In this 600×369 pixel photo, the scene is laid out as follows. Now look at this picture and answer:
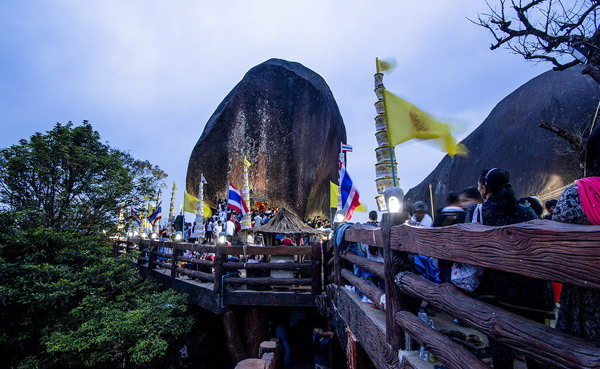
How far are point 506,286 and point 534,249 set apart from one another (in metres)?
1.14

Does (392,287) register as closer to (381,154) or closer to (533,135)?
(381,154)

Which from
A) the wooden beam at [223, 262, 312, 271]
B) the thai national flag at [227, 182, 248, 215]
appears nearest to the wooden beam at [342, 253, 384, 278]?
the wooden beam at [223, 262, 312, 271]

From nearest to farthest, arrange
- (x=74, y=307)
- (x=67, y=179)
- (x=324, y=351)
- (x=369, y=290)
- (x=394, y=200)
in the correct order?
(x=394, y=200) < (x=369, y=290) < (x=324, y=351) < (x=74, y=307) < (x=67, y=179)

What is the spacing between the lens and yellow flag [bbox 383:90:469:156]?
4605 mm

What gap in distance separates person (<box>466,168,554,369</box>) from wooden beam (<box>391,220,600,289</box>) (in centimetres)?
64

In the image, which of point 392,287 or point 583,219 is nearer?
point 583,219

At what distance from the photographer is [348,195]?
7934mm

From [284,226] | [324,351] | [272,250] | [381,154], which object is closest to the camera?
[381,154]

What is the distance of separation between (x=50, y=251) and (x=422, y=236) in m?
13.1

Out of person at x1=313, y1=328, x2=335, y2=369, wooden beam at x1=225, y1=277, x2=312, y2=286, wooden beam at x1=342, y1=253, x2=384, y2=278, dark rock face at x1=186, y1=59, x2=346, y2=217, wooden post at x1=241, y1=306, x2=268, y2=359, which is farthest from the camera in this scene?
dark rock face at x1=186, y1=59, x2=346, y2=217

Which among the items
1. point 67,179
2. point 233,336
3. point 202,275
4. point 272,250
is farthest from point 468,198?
point 67,179

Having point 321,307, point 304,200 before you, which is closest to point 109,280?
point 321,307

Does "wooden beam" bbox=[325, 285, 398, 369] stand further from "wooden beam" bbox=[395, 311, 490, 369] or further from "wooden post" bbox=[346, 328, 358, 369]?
"wooden beam" bbox=[395, 311, 490, 369]

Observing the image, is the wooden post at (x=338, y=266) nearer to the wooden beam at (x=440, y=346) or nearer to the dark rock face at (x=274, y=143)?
the wooden beam at (x=440, y=346)
